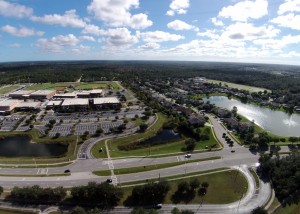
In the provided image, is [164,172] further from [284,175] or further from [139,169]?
[284,175]

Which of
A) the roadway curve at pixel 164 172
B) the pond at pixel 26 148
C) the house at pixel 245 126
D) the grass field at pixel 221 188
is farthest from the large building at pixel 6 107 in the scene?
the house at pixel 245 126

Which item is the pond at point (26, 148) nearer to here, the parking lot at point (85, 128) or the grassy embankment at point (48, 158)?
the grassy embankment at point (48, 158)

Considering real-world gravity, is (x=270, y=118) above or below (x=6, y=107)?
below

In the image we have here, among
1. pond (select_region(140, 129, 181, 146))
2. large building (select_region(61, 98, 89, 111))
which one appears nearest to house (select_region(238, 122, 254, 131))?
pond (select_region(140, 129, 181, 146))

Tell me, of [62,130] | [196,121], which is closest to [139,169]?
[196,121]

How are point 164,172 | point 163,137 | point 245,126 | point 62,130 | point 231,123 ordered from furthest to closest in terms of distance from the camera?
point 231,123, point 62,130, point 245,126, point 163,137, point 164,172

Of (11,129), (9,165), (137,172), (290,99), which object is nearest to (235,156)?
(137,172)

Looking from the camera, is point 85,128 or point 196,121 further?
point 196,121
